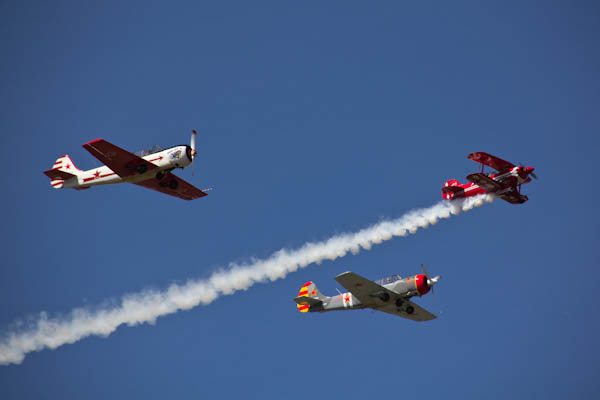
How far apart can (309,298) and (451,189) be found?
941 cm

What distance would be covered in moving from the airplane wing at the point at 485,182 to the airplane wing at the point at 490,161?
2.04ft

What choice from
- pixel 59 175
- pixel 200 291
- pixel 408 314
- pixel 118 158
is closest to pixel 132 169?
pixel 118 158

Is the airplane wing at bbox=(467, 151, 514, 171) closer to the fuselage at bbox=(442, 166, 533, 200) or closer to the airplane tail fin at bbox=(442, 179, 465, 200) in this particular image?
the fuselage at bbox=(442, 166, 533, 200)

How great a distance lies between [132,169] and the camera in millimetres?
44812

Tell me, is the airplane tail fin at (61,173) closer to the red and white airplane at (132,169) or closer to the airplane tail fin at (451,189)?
the red and white airplane at (132,169)

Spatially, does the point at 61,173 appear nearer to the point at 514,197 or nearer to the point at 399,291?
the point at 399,291

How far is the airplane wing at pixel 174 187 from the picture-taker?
46969 millimetres

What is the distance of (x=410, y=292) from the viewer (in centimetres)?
4512

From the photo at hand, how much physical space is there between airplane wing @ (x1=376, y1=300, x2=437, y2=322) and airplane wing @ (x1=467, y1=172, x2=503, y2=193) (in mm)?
6620

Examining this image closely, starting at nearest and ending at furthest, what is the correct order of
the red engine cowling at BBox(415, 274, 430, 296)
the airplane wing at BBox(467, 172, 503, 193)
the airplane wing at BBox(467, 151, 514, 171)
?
the red engine cowling at BBox(415, 274, 430, 296), the airplane wing at BBox(467, 151, 514, 171), the airplane wing at BBox(467, 172, 503, 193)

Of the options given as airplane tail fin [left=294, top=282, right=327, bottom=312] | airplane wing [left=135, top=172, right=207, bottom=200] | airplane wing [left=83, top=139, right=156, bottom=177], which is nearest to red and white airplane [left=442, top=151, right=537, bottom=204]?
airplane tail fin [left=294, top=282, right=327, bottom=312]

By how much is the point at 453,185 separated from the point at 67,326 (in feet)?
67.1

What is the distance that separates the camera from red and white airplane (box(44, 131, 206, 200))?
144 feet

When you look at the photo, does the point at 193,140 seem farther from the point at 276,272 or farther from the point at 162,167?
the point at 276,272
